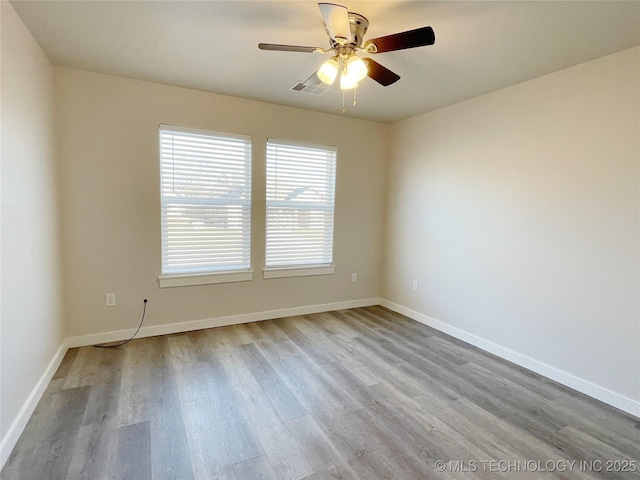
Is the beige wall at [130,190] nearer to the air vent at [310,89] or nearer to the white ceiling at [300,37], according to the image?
the white ceiling at [300,37]

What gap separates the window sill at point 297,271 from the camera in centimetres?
387

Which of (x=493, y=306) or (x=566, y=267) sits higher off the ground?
(x=566, y=267)

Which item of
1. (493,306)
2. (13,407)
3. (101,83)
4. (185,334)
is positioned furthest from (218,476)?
(101,83)

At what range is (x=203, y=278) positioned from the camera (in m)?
3.49

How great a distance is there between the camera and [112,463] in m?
1.67

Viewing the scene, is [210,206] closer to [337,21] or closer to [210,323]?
[210,323]

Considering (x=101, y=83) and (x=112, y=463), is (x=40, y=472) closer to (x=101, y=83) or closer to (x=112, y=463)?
(x=112, y=463)

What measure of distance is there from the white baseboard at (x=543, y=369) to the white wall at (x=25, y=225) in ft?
12.1

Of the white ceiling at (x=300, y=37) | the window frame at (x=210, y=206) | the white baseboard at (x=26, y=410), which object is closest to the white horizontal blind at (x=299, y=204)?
the window frame at (x=210, y=206)

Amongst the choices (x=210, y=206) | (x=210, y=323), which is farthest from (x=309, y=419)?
(x=210, y=206)

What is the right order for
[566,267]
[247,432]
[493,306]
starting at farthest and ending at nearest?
[493,306] → [566,267] → [247,432]

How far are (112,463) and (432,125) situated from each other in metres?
4.11

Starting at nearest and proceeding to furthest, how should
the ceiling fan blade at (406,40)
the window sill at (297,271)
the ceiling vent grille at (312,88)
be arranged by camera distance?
1. the ceiling fan blade at (406,40)
2. the ceiling vent grille at (312,88)
3. the window sill at (297,271)

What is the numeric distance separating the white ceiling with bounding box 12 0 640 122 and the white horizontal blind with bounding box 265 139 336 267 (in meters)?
0.94
